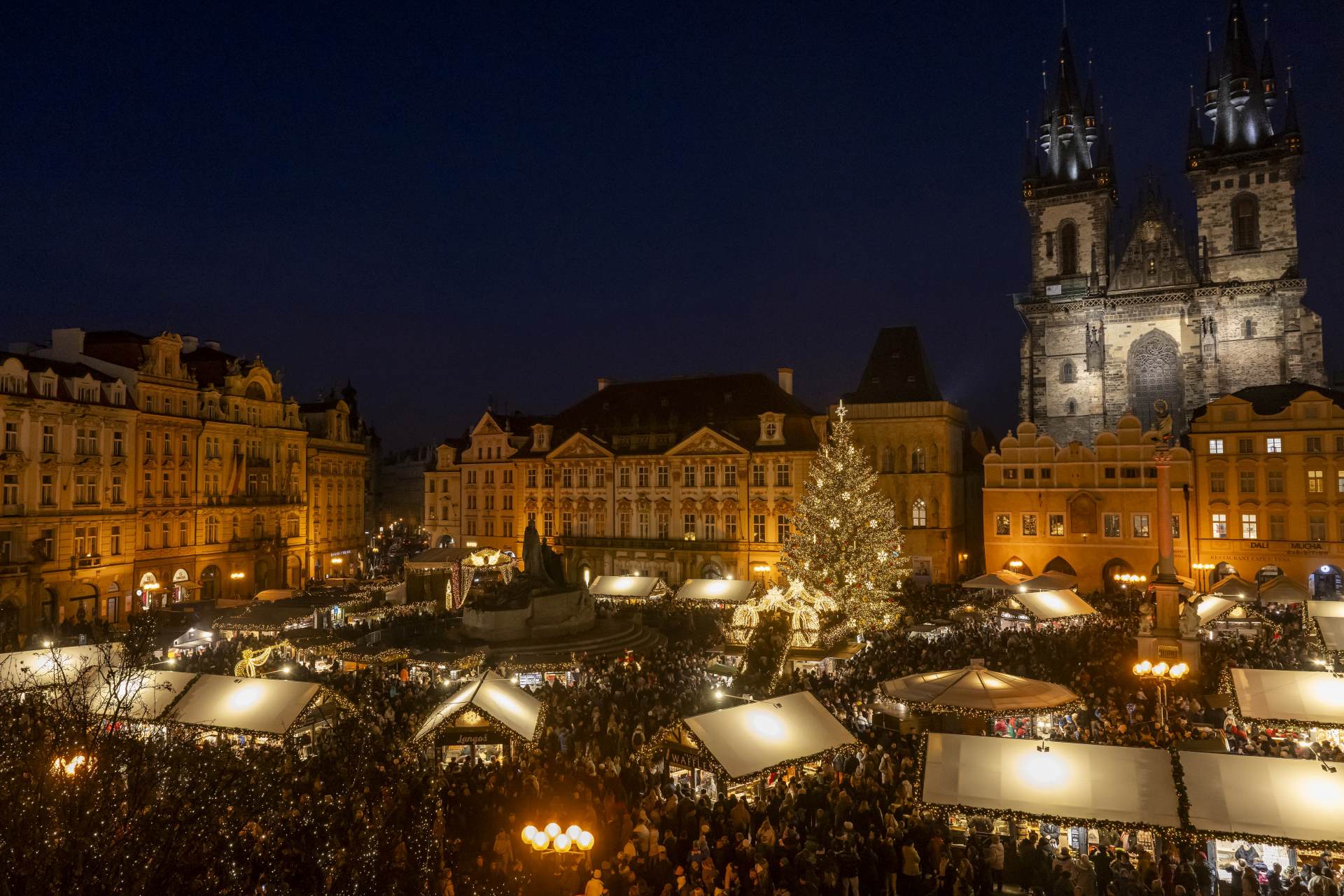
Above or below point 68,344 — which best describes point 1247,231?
above

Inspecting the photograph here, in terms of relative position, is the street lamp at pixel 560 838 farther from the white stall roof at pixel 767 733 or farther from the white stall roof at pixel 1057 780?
the white stall roof at pixel 1057 780

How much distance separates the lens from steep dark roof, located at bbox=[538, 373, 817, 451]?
46.1 metres

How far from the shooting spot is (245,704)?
1650cm

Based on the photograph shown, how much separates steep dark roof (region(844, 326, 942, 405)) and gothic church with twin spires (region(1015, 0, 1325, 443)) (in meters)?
10.3

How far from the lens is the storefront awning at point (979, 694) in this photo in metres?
15.1

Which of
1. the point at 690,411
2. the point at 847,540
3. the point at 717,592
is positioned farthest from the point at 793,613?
the point at 690,411

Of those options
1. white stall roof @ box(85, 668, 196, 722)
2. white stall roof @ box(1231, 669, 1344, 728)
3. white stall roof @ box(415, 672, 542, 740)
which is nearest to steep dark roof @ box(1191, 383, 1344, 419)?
white stall roof @ box(1231, 669, 1344, 728)

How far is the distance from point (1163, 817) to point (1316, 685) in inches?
256

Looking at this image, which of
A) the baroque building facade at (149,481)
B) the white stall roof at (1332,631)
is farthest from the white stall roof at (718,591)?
the baroque building facade at (149,481)

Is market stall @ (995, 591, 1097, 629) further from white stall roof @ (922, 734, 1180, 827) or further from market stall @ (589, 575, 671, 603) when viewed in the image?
white stall roof @ (922, 734, 1180, 827)

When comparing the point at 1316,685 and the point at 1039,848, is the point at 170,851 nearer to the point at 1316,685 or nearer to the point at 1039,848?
the point at 1039,848

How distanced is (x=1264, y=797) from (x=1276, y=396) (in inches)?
1393

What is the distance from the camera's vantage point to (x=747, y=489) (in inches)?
1761

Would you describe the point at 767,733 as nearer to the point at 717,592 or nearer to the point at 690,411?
the point at 717,592
